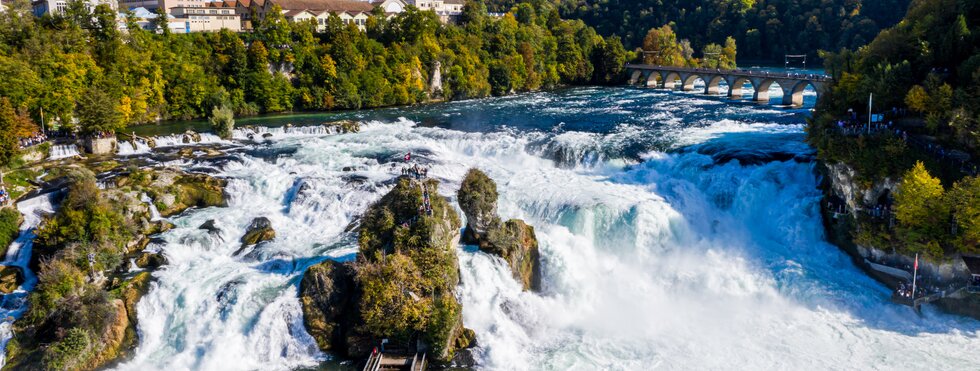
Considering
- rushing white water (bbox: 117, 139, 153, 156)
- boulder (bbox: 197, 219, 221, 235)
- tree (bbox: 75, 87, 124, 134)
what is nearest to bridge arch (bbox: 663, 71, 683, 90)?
rushing white water (bbox: 117, 139, 153, 156)

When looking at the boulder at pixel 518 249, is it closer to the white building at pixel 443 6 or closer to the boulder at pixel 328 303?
the boulder at pixel 328 303

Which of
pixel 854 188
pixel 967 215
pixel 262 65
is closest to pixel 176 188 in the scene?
pixel 854 188

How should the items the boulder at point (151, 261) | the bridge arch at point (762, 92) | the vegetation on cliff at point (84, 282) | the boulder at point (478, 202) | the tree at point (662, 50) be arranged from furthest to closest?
the tree at point (662, 50), the bridge arch at point (762, 92), the boulder at point (151, 261), the boulder at point (478, 202), the vegetation on cliff at point (84, 282)

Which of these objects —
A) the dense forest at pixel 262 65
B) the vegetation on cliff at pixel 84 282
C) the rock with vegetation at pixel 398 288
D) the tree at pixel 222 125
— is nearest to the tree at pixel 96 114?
the dense forest at pixel 262 65

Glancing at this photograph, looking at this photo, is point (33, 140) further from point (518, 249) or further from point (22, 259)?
point (518, 249)

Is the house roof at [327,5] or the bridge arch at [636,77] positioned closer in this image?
the house roof at [327,5]

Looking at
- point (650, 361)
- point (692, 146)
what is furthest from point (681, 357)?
point (692, 146)

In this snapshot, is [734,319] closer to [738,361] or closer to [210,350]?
[738,361]
